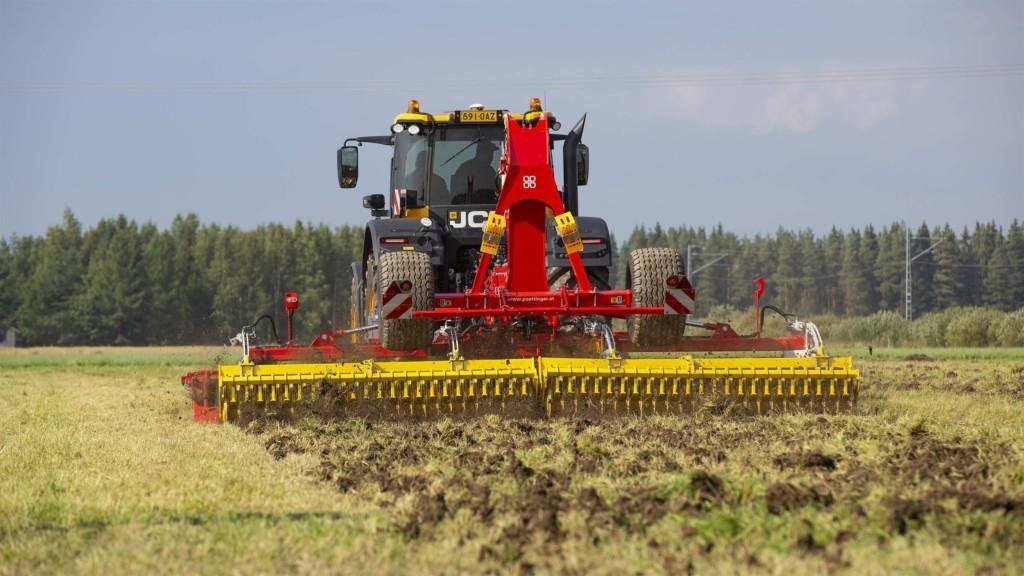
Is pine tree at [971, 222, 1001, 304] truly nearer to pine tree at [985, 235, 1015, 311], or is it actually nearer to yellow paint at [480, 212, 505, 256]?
pine tree at [985, 235, 1015, 311]

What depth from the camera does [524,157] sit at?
37.1ft

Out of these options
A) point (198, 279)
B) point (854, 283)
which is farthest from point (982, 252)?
point (198, 279)

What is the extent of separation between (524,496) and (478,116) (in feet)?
23.5

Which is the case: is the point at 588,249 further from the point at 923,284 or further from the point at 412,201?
the point at 923,284

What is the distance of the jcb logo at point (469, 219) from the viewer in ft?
41.8

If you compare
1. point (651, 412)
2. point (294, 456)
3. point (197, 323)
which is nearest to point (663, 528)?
point (294, 456)

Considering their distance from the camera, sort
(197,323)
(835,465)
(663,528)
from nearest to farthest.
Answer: (663,528) → (835,465) → (197,323)

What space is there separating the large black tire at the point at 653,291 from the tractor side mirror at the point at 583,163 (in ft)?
6.09

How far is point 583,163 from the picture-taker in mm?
13258

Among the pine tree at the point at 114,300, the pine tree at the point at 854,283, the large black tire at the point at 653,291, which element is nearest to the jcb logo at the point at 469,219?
the large black tire at the point at 653,291

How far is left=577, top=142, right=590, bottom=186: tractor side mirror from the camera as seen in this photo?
521 inches

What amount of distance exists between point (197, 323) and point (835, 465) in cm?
7332

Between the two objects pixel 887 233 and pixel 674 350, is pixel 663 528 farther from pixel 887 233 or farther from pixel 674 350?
pixel 887 233

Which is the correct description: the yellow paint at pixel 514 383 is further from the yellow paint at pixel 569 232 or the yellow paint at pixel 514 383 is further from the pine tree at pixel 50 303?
the pine tree at pixel 50 303
